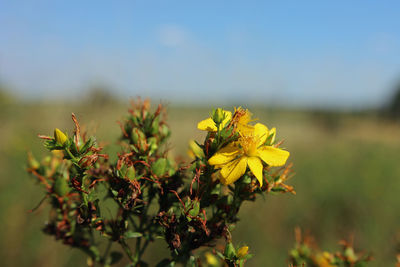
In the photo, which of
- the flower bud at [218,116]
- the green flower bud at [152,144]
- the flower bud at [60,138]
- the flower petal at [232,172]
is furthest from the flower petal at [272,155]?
the flower bud at [60,138]

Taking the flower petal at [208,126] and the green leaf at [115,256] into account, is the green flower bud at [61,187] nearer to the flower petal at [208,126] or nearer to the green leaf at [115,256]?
the green leaf at [115,256]

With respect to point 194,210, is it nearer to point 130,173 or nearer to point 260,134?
point 130,173

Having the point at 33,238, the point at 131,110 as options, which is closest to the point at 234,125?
the point at 131,110

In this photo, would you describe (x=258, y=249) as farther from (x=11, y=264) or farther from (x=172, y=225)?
(x=172, y=225)

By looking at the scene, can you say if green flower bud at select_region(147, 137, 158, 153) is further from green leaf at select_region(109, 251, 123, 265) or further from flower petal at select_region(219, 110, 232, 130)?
green leaf at select_region(109, 251, 123, 265)

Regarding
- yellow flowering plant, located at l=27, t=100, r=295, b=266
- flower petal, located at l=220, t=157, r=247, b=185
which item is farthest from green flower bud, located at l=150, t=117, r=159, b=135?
flower petal, located at l=220, t=157, r=247, b=185

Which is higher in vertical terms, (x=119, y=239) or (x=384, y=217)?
(x=119, y=239)
